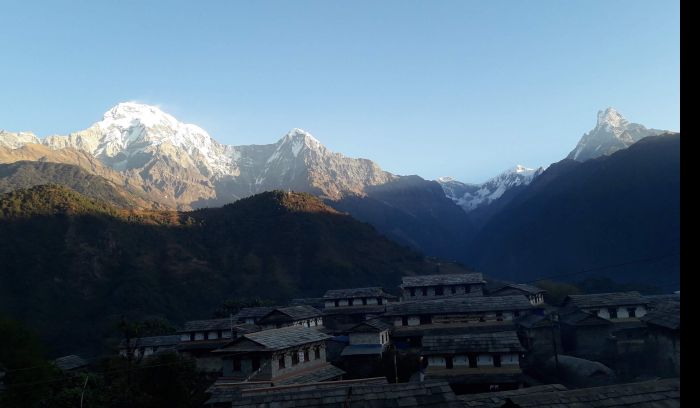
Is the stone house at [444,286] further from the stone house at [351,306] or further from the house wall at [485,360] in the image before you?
the house wall at [485,360]

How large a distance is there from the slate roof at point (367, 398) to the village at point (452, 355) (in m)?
0.05

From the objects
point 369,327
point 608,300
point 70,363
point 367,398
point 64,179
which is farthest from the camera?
point 64,179

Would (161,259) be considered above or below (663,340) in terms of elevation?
below

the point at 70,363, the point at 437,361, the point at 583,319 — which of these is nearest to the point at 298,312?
the point at 70,363

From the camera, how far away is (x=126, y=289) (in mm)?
96375

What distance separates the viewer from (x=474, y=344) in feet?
117

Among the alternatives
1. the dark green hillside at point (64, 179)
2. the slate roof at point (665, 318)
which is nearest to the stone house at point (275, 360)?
the slate roof at point (665, 318)

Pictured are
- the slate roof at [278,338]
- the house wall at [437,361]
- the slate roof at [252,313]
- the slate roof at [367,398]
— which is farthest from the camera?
the slate roof at [252,313]

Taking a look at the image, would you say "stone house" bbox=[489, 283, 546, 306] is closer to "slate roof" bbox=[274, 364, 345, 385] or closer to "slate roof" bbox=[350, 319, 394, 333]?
"slate roof" bbox=[350, 319, 394, 333]

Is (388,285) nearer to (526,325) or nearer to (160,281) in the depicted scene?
(160,281)

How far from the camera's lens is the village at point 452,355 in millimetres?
21141

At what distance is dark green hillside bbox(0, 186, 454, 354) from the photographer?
295ft

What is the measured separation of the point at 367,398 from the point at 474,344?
17.3m

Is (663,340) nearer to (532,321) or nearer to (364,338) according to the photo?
(532,321)
